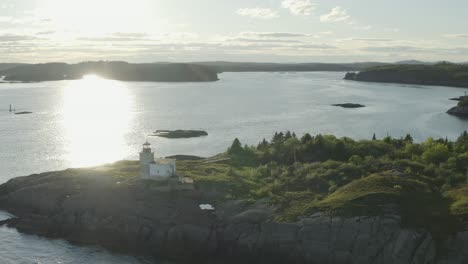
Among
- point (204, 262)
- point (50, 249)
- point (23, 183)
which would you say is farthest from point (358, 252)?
point (23, 183)

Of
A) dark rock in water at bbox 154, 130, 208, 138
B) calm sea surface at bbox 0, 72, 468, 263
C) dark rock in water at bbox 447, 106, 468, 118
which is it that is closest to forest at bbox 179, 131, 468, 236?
calm sea surface at bbox 0, 72, 468, 263

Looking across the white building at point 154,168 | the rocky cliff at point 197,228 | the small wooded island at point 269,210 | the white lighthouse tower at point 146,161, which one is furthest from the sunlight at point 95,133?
the white building at point 154,168

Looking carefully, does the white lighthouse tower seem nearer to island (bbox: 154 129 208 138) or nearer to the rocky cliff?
the rocky cliff

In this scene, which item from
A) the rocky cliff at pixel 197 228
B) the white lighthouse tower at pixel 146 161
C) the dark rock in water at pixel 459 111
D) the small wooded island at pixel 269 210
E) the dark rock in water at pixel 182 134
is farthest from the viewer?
the dark rock in water at pixel 459 111

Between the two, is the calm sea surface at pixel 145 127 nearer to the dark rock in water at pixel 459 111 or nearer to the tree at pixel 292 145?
the dark rock in water at pixel 459 111

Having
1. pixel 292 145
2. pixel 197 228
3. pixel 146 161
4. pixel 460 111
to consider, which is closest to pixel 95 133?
pixel 292 145

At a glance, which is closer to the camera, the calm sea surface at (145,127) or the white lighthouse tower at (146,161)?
the calm sea surface at (145,127)

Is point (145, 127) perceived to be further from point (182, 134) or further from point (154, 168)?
point (154, 168)
